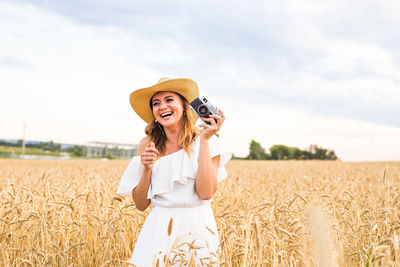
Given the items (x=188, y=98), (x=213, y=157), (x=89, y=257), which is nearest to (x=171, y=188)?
(x=213, y=157)

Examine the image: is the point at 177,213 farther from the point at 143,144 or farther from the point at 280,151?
the point at 280,151

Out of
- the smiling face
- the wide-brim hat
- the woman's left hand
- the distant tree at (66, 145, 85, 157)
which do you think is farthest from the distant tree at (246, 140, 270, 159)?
the woman's left hand

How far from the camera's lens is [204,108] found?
97.8 inches

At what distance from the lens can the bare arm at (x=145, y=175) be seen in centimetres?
254

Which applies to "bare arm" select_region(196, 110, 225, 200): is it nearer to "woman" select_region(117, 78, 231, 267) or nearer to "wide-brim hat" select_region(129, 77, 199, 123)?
"woman" select_region(117, 78, 231, 267)

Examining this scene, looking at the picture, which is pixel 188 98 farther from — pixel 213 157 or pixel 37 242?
pixel 37 242

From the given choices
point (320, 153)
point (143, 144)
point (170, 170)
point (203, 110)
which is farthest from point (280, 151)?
point (203, 110)

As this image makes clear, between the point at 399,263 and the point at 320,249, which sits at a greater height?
the point at 320,249

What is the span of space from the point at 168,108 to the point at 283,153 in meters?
89.9

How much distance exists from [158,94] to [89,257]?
1.57m

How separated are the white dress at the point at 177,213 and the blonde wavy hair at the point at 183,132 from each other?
0.07 meters

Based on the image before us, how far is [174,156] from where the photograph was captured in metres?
2.77

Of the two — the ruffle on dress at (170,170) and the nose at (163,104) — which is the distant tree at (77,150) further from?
the nose at (163,104)

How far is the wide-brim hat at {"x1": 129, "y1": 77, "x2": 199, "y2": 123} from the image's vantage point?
2.83 meters
